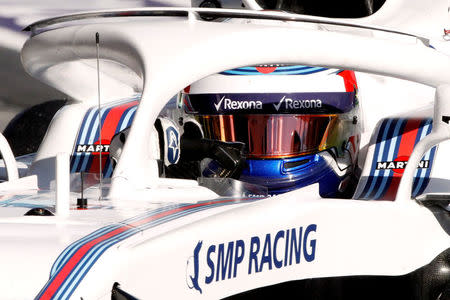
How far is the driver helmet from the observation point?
3701 mm

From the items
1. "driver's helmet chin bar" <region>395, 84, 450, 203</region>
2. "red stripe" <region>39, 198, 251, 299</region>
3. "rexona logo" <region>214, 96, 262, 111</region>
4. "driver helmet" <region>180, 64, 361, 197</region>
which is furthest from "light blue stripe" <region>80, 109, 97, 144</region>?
"red stripe" <region>39, 198, 251, 299</region>

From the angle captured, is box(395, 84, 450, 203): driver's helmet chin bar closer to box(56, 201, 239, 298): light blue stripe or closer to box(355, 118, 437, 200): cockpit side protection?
box(355, 118, 437, 200): cockpit side protection

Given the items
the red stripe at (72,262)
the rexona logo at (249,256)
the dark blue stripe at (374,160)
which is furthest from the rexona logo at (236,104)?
the red stripe at (72,262)

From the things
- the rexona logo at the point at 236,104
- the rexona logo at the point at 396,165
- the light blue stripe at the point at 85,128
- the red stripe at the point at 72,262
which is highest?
the rexona logo at the point at 236,104

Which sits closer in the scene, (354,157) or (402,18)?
(354,157)

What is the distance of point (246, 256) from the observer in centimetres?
223

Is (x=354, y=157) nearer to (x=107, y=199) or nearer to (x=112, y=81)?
(x=112, y=81)

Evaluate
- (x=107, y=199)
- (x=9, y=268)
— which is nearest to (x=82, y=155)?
(x=107, y=199)

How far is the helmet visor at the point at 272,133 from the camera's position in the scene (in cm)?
369

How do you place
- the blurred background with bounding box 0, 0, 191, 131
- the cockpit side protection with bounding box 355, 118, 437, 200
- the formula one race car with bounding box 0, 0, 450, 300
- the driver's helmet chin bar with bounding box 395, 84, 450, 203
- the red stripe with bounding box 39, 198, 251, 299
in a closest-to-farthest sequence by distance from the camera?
the red stripe with bounding box 39, 198, 251, 299, the formula one race car with bounding box 0, 0, 450, 300, the driver's helmet chin bar with bounding box 395, 84, 450, 203, the cockpit side protection with bounding box 355, 118, 437, 200, the blurred background with bounding box 0, 0, 191, 131

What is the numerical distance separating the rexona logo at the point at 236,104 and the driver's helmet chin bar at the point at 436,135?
0.91 m

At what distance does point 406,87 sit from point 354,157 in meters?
0.55

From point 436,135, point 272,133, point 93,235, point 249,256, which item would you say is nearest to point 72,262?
point 93,235

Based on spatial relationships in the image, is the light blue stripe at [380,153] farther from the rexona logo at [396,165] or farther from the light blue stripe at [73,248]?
the light blue stripe at [73,248]
